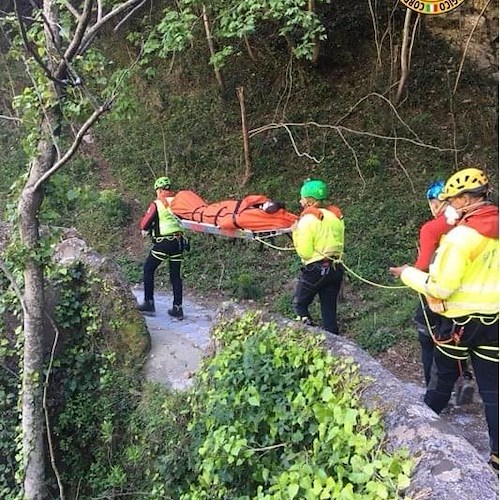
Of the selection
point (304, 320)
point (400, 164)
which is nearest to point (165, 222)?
point (304, 320)

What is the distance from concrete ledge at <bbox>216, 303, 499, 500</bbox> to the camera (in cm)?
318

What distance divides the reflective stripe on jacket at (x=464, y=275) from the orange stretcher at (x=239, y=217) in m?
2.93

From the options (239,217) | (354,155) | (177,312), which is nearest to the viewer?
(239,217)

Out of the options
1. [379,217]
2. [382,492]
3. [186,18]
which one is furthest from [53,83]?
[379,217]

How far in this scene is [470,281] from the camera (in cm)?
391

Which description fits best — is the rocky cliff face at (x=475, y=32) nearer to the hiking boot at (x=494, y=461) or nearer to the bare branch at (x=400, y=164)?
the bare branch at (x=400, y=164)

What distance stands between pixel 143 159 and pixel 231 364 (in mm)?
→ 10049

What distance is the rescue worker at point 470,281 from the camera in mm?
3768

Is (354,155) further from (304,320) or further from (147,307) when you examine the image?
(304,320)

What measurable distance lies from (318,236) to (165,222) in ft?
8.33

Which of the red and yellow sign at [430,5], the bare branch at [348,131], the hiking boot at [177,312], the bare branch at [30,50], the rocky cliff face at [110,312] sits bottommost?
the hiking boot at [177,312]

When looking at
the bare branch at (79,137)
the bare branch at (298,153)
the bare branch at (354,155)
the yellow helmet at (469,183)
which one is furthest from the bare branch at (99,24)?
the bare branch at (354,155)

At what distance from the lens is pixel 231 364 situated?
5168mm

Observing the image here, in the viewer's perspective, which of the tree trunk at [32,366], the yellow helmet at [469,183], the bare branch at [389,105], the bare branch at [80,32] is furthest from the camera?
the bare branch at [389,105]
